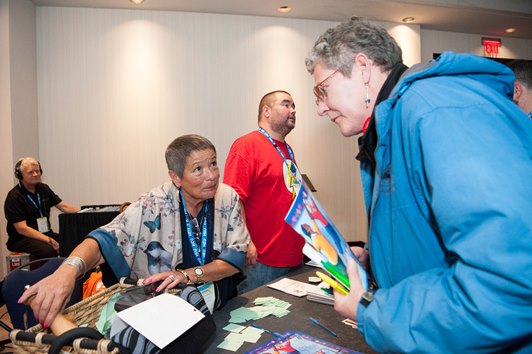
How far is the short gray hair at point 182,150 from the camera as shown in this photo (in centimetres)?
191

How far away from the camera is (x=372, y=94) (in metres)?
1.05

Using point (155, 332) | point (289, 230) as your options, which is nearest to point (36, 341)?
point (155, 332)

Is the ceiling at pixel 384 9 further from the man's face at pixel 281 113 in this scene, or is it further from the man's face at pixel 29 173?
the man's face at pixel 281 113

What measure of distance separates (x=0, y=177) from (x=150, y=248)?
379cm

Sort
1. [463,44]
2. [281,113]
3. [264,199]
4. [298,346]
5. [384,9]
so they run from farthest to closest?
1. [463,44]
2. [384,9]
3. [281,113]
4. [264,199]
5. [298,346]

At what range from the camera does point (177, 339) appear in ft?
3.58

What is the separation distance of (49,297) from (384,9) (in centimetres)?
566

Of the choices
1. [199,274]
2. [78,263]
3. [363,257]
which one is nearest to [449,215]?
[363,257]

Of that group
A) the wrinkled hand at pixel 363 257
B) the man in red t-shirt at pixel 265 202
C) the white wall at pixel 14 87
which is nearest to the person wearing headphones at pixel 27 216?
the white wall at pixel 14 87

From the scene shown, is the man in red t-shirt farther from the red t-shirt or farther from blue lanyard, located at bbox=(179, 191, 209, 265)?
blue lanyard, located at bbox=(179, 191, 209, 265)

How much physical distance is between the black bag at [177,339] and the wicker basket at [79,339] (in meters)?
0.05

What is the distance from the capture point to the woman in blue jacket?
2.08 feet

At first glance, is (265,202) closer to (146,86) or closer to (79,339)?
(79,339)

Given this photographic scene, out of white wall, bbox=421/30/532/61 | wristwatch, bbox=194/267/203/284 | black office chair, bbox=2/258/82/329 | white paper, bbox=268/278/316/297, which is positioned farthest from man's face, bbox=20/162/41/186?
white wall, bbox=421/30/532/61
